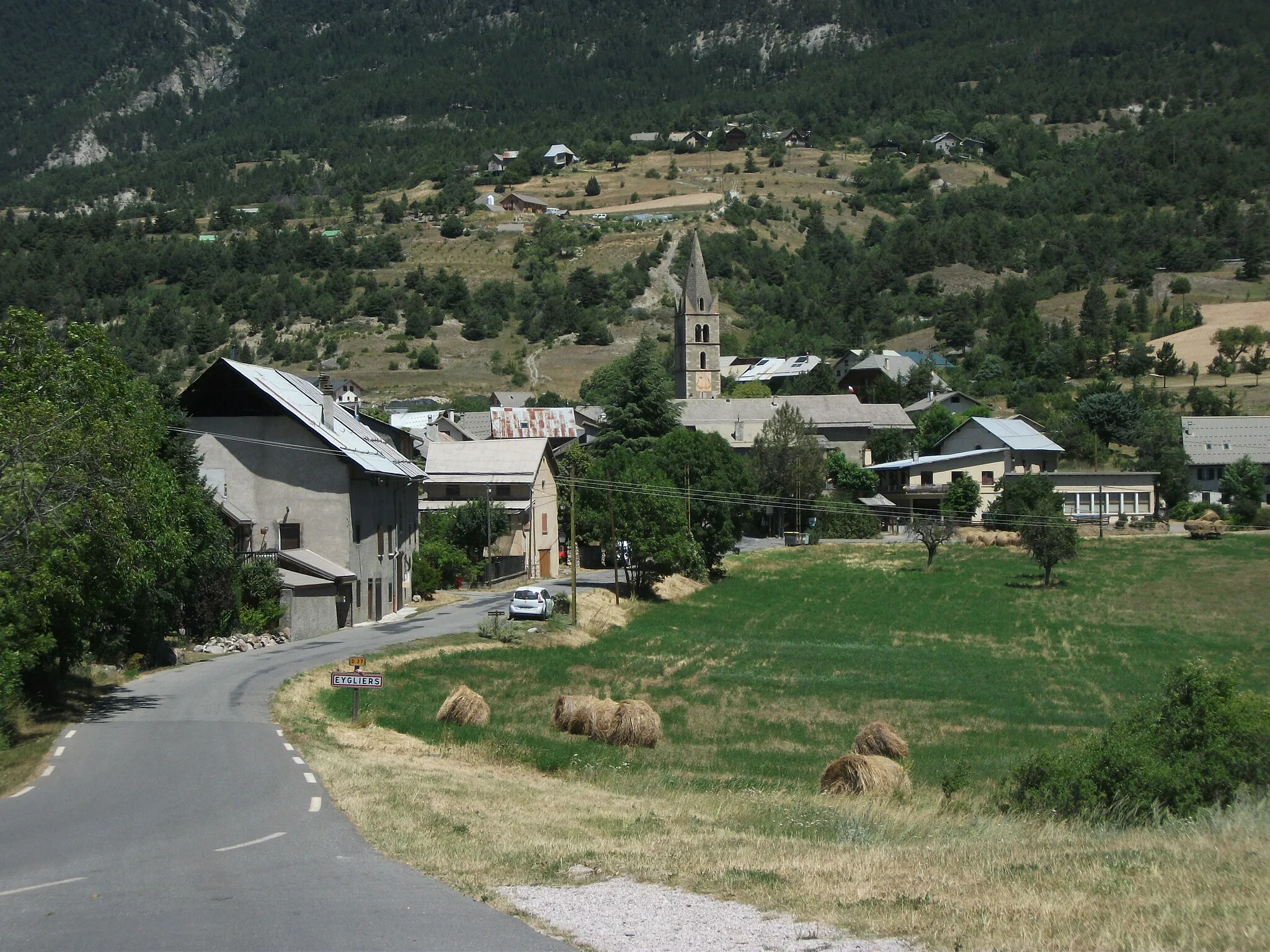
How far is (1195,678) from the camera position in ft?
68.6

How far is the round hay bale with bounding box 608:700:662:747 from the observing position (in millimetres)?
28594

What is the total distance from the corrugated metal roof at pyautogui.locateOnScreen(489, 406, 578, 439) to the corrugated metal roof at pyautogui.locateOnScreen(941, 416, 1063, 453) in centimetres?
3243

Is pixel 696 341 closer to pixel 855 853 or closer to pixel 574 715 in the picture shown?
pixel 574 715

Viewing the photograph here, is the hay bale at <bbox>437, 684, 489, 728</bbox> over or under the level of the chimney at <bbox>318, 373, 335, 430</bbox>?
under

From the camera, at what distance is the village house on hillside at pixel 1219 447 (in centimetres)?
9844

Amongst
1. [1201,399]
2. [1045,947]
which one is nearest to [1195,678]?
[1045,947]

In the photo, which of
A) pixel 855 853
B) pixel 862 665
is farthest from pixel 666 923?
pixel 862 665

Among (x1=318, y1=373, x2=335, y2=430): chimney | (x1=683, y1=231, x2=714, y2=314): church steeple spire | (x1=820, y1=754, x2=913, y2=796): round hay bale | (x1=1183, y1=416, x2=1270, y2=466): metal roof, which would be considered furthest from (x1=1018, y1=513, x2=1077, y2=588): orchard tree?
(x1=683, y1=231, x2=714, y2=314): church steeple spire

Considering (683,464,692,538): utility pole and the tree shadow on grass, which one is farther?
(683,464,692,538): utility pole

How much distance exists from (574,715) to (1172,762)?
1368cm

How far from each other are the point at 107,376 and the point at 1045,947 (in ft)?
79.5

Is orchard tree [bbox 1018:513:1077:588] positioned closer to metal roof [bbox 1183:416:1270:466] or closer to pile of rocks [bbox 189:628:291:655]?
metal roof [bbox 1183:416:1270:466]

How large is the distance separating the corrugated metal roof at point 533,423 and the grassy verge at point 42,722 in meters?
65.1

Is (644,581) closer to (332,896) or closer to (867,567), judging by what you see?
(867,567)
